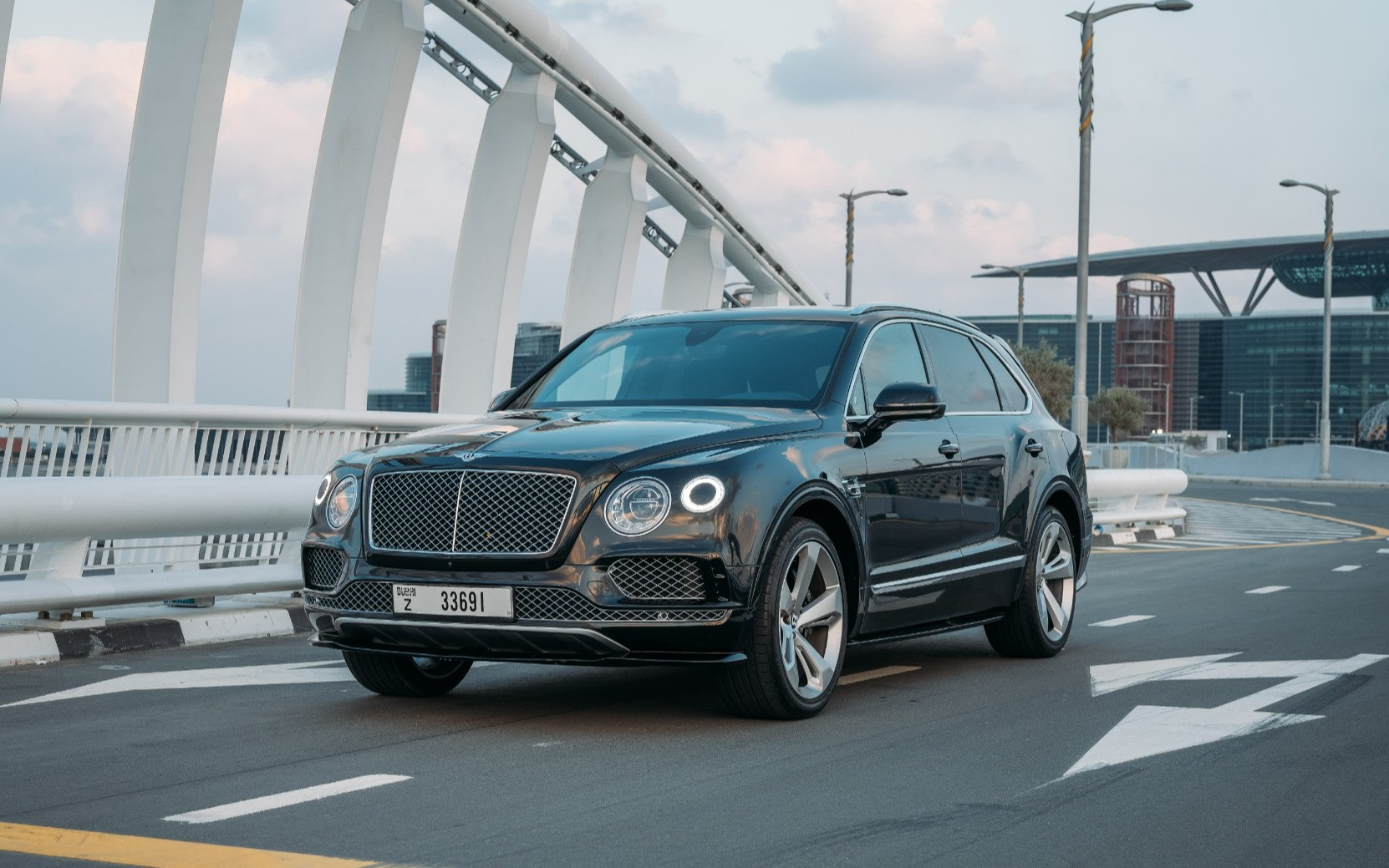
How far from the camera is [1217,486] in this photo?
5350cm

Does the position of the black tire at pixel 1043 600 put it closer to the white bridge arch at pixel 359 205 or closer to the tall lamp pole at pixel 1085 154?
the white bridge arch at pixel 359 205

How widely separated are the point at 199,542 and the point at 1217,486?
155ft

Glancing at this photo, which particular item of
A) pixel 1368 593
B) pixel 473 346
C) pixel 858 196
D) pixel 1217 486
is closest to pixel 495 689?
pixel 1368 593

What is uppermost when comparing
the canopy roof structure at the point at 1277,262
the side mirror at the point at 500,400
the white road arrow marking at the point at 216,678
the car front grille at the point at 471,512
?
the canopy roof structure at the point at 1277,262

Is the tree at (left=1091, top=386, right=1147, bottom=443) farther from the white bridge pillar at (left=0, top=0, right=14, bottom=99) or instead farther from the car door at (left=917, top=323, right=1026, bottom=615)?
the car door at (left=917, top=323, right=1026, bottom=615)

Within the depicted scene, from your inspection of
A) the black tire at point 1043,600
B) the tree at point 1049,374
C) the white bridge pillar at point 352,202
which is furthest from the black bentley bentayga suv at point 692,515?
the tree at point 1049,374

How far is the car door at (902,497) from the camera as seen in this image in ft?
24.3

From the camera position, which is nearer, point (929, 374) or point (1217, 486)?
point (929, 374)

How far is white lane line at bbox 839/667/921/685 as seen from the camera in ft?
26.8

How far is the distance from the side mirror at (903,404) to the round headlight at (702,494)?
127cm

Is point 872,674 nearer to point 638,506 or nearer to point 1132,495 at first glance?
point 638,506

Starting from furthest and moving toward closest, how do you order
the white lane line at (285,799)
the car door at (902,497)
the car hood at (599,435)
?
1. the car door at (902,497)
2. the car hood at (599,435)
3. the white lane line at (285,799)

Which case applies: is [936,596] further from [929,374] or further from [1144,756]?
[1144,756]

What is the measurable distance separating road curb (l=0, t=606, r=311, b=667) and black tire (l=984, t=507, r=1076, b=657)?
430cm
